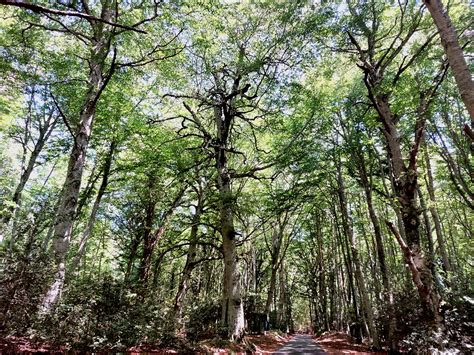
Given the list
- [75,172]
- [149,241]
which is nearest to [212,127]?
[149,241]

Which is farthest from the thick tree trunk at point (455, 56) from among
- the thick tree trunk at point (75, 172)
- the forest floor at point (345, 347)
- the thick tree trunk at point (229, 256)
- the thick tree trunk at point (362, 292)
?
the thick tree trunk at point (362, 292)

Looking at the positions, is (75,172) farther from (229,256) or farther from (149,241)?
(229,256)

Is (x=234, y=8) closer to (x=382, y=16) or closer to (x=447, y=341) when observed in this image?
(x=382, y=16)

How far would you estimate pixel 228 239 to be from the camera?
11.7 meters

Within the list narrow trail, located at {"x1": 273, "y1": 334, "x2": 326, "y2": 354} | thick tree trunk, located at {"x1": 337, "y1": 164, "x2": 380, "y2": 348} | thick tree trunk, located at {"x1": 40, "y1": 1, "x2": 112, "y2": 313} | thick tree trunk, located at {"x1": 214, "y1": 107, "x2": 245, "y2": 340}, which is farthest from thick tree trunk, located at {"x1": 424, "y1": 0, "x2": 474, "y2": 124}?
narrow trail, located at {"x1": 273, "y1": 334, "x2": 326, "y2": 354}

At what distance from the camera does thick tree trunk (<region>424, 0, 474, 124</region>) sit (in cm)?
341

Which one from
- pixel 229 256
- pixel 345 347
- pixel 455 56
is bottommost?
pixel 345 347

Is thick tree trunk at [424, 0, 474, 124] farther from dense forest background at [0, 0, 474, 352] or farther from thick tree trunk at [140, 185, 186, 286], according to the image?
thick tree trunk at [140, 185, 186, 286]

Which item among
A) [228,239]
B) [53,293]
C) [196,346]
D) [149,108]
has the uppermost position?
[149,108]

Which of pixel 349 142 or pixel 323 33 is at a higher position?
pixel 323 33

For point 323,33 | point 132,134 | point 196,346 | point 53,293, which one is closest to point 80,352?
point 53,293

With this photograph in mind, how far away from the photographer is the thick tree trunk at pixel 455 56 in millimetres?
3408

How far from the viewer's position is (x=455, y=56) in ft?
12.1

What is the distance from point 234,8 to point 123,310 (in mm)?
12296
